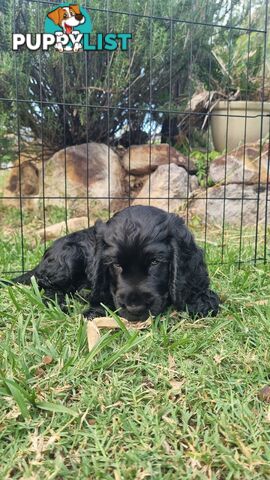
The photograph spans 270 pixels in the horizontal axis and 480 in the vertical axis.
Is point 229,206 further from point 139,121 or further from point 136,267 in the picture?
point 136,267

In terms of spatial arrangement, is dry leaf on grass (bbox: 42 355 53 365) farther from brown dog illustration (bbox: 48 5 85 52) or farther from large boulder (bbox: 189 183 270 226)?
large boulder (bbox: 189 183 270 226)

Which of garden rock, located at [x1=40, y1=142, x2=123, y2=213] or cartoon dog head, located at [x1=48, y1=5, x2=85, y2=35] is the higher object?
cartoon dog head, located at [x1=48, y1=5, x2=85, y2=35]

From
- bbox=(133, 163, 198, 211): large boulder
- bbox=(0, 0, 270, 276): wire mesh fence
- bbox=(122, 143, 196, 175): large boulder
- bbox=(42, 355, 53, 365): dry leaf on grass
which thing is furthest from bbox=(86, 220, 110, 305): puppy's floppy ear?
bbox=(122, 143, 196, 175): large boulder

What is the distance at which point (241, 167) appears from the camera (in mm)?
5590

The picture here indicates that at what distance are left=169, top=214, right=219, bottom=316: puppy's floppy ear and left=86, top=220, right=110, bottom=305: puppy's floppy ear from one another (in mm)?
349

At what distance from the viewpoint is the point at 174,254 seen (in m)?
2.29

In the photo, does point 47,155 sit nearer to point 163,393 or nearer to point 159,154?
point 159,154

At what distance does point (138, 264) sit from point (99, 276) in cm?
29

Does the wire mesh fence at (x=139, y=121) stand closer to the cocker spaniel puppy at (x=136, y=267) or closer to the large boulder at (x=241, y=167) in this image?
the large boulder at (x=241, y=167)

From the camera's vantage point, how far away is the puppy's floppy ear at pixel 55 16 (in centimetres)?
400

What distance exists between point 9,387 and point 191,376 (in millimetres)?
672

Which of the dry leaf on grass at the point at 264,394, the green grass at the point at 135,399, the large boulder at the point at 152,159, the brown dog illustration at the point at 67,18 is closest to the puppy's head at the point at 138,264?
the green grass at the point at 135,399

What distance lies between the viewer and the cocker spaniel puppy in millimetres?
2191

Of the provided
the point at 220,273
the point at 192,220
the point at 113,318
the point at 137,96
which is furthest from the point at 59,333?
the point at 137,96
